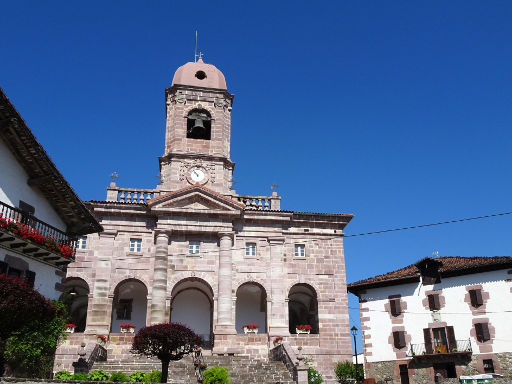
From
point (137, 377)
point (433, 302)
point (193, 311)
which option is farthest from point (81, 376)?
point (433, 302)

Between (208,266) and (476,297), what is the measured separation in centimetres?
1728

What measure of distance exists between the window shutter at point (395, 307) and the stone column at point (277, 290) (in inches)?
318

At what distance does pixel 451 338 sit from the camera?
3347cm

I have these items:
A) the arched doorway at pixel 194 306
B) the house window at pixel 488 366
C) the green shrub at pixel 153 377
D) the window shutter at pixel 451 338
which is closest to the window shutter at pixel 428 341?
the window shutter at pixel 451 338

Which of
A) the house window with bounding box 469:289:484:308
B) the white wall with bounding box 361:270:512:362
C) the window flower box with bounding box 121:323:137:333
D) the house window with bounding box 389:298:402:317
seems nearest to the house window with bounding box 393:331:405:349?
the white wall with bounding box 361:270:512:362

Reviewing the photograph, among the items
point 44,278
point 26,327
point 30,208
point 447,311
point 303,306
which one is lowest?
point 26,327

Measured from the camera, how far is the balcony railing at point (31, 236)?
57.7 ft

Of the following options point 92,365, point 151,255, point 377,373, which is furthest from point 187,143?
point 377,373

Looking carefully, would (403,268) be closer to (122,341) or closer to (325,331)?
(325,331)

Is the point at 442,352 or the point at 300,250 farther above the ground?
the point at 300,250

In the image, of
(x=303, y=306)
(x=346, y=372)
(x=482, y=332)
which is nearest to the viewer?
(x=346, y=372)

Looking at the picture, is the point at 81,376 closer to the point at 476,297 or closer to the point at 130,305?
the point at 130,305

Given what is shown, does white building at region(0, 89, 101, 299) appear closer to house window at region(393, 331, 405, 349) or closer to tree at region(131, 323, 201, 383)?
tree at region(131, 323, 201, 383)

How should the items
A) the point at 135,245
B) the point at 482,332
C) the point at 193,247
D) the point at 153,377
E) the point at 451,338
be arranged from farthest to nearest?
the point at 193,247, the point at 135,245, the point at 451,338, the point at 482,332, the point at 153,377
